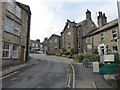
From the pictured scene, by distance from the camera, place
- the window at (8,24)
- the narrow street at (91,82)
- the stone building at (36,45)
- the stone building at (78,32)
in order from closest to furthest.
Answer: the narrow street at (91,82)
the window at (8,24)
the stone building at (78,32)
the stone building at (36,45)

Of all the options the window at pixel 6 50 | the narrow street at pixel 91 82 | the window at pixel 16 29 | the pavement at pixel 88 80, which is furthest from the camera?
the window at pixel 16 29

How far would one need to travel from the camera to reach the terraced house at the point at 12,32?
1719cm

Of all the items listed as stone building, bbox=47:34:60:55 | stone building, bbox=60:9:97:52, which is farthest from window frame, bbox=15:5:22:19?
stone building, bbox=47:34:60:55

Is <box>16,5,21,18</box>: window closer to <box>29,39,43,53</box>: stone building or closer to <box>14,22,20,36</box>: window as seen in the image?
<box>14,22,20,36</box>: window

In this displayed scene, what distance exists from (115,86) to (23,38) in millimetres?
16381

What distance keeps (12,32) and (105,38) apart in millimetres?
17000

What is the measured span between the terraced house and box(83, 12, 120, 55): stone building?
11.9 m

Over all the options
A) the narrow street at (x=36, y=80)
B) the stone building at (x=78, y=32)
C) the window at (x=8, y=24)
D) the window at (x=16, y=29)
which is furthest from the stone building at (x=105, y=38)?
the narrow street at (x=36, y=80)

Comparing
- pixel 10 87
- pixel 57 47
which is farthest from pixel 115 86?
pixel 57 47

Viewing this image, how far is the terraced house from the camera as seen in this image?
677 inches

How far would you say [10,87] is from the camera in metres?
9.43

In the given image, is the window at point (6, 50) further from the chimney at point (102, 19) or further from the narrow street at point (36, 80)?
the chimney at point (102, 19)

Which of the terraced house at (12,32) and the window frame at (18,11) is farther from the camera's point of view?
the window frame at (18,11)

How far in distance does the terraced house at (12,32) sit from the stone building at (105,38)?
11859mm
